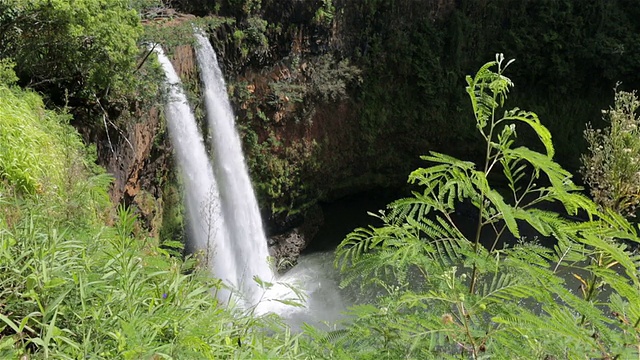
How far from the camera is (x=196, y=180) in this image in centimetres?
864

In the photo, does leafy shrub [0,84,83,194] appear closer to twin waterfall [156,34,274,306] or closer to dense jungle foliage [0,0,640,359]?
dense jungle foliage [0,0,640,359]

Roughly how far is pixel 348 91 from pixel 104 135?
26.7 feet

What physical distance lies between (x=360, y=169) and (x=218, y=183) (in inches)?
208

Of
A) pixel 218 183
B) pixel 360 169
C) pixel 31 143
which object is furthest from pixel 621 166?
pixel 360 169

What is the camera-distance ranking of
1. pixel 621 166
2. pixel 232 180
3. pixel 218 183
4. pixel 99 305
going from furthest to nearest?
pixel 232 180 < pixel 218 183 < pixel 621 166 < pixel 99 305

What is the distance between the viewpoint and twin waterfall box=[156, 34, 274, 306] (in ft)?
26.9

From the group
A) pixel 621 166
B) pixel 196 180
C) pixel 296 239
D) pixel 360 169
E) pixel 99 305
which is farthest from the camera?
pixel 360 169

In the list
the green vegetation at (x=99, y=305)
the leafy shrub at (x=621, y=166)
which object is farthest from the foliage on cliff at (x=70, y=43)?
the leafy shrub at (x=621, y=166)

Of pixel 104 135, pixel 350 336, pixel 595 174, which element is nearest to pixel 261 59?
pixel 104 135

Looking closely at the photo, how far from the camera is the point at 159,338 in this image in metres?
2.01

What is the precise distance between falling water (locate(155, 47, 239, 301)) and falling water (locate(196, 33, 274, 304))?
1.38 feet

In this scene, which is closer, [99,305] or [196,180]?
[99,305]

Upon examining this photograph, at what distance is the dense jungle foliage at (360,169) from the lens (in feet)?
5.73

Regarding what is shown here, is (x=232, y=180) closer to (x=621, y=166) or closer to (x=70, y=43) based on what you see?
(x=70, y=43)
